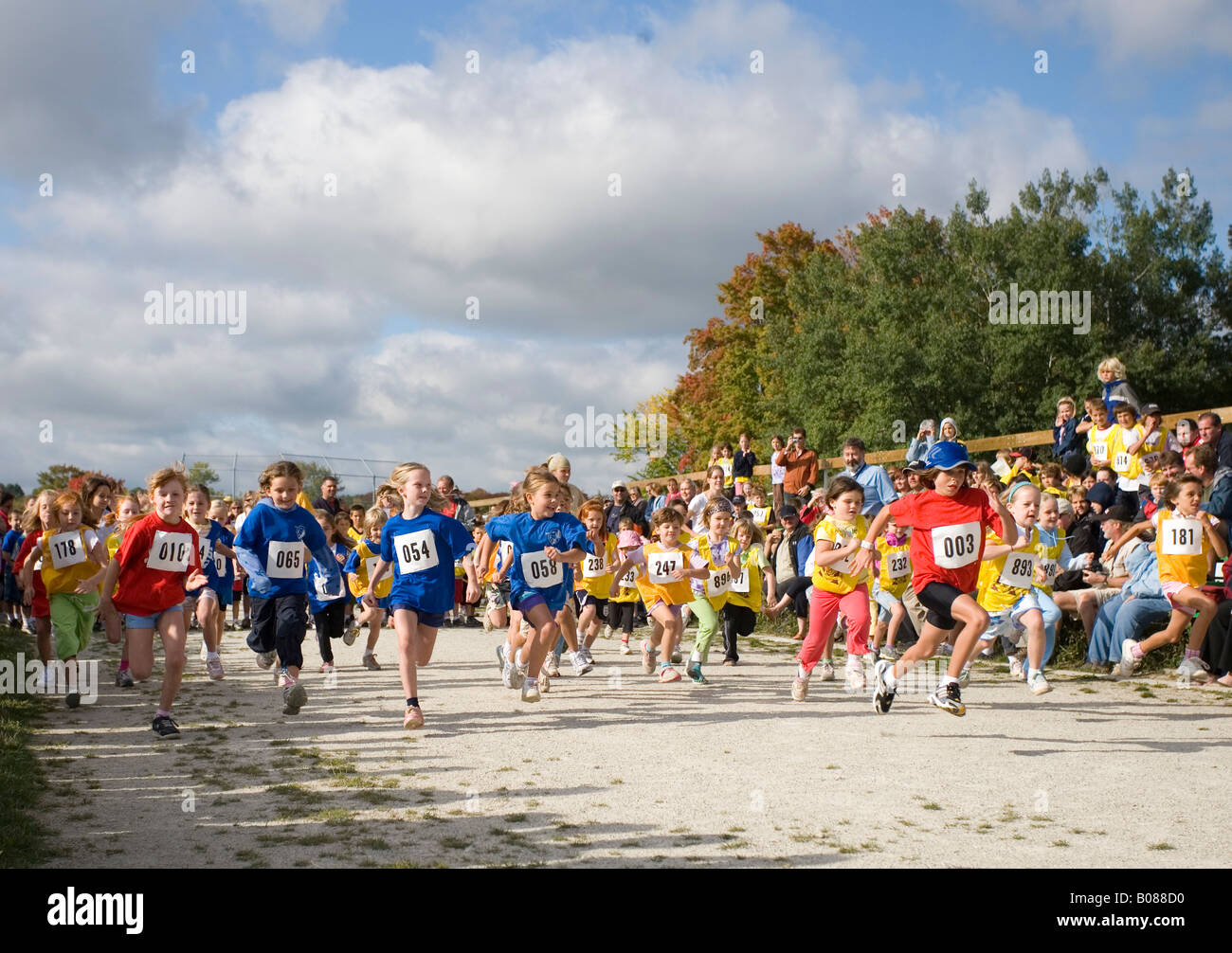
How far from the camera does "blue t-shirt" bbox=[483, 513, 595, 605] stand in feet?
33.3

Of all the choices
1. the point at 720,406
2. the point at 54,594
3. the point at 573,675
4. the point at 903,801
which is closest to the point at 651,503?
the point at 573,675

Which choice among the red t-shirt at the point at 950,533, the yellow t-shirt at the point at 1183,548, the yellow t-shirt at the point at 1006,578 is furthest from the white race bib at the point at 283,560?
the yellow t-shirt at the point at 1183,548

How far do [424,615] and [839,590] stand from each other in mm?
3896

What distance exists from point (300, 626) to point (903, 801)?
216 inches

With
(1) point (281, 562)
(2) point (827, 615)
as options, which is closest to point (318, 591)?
(1) point (281, 562)

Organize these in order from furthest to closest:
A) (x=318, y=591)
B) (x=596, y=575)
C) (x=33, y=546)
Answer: (x=596, y=575) < (x=318, y=591) < (x=33, y=546)

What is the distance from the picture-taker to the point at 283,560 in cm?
1009

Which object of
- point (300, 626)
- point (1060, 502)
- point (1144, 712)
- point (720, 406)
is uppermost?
point (720, 406)

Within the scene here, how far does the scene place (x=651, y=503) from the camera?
23703mm

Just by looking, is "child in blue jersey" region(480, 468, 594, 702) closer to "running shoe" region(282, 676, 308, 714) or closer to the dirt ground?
the dirt ground

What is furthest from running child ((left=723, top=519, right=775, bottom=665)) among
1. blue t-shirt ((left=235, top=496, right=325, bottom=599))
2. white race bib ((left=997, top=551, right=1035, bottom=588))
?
blue t-shirt ((left=235, top=496, right=325, bottom=599))

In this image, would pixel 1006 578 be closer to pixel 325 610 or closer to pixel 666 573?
pixel 666 573

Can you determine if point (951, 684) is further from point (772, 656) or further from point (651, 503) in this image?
point (651, 503)

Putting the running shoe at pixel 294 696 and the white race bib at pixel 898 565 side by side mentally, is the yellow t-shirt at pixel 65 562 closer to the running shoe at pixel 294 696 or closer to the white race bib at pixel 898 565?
the running shoe at pixel 294 696
